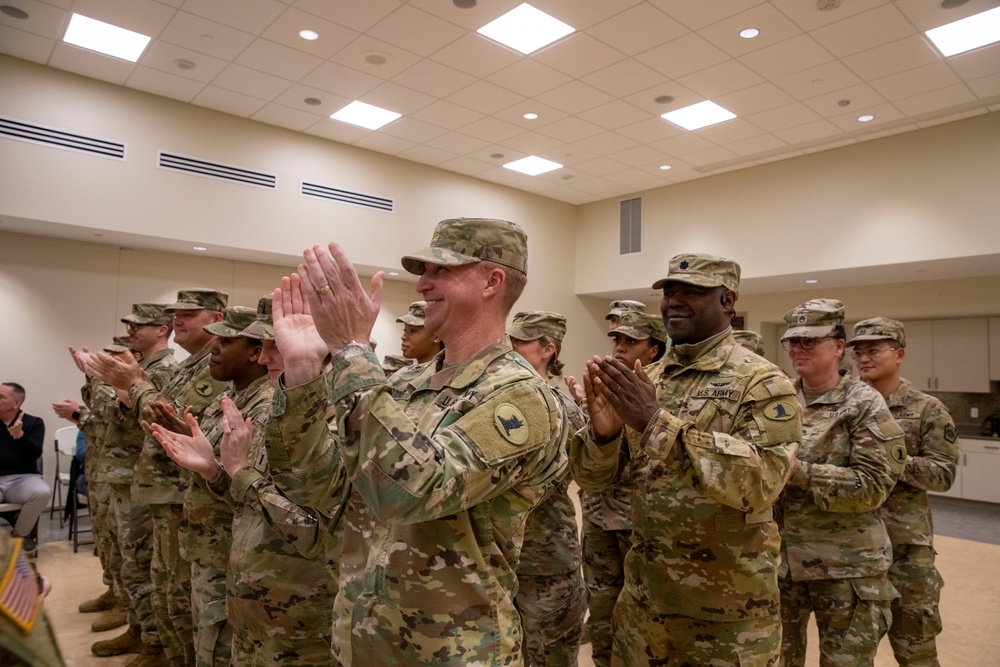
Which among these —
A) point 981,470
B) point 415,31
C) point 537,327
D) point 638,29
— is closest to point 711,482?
point 537,327

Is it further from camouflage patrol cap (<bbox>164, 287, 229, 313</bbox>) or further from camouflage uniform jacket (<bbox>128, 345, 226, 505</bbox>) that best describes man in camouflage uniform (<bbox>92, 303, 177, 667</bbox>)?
camouflage patrol cap (<bbox>164, 287, 229, 313</bbox>)

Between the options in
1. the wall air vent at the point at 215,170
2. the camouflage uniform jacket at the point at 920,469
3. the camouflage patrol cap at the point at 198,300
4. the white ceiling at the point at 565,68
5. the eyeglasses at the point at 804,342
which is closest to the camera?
the eyeglasses at the point at 804,342

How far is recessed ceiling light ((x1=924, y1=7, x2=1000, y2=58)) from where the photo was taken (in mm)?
5009

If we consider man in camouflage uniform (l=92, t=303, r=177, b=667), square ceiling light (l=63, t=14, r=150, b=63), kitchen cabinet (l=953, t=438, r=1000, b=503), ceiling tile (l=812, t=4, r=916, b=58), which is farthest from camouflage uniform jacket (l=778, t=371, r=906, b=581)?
kitchen cabinet (l=953, t=438, r=1000, b=503)

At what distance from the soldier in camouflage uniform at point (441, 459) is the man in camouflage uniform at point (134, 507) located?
2492mm

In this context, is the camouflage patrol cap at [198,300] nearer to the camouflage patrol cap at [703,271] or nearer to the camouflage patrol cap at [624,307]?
the camouflage patrol cap at [624,307]

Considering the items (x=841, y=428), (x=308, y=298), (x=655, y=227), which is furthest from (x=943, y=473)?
(x=655, y=227)

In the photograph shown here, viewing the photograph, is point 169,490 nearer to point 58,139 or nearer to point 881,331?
point 881,331

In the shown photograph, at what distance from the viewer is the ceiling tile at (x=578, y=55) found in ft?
18.0

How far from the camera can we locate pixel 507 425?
1.33 meters

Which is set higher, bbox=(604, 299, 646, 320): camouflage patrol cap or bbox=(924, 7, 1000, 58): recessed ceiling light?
bbox=(924, 7, 1000, 58): recessed ceiling light

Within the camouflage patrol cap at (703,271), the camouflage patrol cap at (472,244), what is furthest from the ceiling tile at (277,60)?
the camouflage patrol cap at (472,244)

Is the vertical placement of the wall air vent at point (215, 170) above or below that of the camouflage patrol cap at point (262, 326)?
above

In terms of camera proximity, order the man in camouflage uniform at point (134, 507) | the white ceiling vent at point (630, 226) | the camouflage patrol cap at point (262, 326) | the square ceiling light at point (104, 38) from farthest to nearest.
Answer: the white ceiling vent at point (630, 226), the square ceiling light at point (104, 38), the man in camouflage uniform at point (134, 507), the camouflage patrol cap at point (262, 326)
